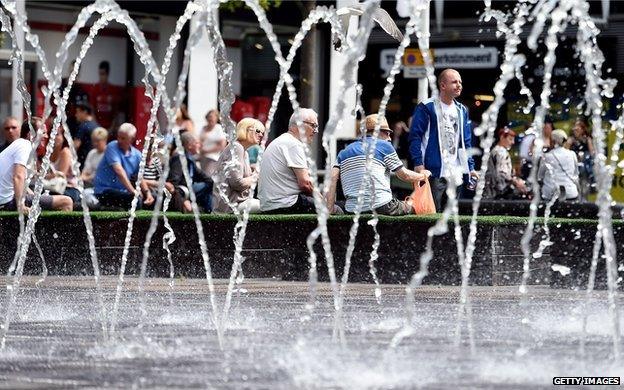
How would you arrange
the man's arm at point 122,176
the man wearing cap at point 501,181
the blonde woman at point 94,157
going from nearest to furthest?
the man's arm at point 122,176, the blonde woman at point 94,157, the man wearing cap at point 501,181

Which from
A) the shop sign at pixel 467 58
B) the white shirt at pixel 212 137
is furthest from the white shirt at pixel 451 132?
the shop sign at pixel 467 58

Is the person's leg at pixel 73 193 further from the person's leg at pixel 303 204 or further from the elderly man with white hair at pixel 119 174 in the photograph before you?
the person's leg at pixel 303 204

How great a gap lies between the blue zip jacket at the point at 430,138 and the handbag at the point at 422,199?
246mm

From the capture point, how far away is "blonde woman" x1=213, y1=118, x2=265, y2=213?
13.8 meters

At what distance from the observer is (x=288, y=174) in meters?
13.6

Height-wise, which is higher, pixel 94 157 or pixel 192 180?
pixel 94 157

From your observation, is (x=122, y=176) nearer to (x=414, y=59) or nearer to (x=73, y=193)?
(x=73, y=193)

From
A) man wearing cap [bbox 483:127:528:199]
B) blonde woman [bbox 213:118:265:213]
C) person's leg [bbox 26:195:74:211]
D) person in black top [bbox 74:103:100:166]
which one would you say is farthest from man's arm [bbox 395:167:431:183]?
person in black top [bbox 74:103:100:166]

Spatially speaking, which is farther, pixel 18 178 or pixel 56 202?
pixel 56 202

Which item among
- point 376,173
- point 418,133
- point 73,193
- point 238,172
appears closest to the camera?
point 376,173

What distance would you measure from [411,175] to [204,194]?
18.3 feet

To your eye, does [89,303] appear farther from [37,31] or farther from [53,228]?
[37,31]

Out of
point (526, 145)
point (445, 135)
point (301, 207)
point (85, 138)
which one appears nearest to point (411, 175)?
point (445, 135)

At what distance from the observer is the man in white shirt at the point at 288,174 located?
13.5 meters
